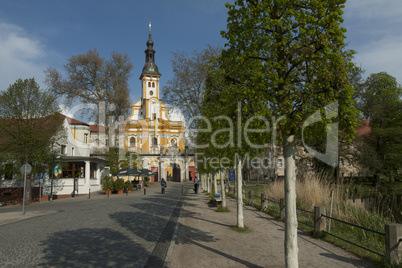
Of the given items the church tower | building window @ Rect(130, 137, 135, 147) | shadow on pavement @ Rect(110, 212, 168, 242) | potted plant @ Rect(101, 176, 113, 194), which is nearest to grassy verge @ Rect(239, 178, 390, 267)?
shadow on pavement @ Rect(110, 212, 168, 242)

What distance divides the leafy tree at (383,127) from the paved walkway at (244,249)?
27022 millimetres

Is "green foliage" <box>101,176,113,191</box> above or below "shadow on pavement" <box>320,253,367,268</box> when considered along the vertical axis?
below

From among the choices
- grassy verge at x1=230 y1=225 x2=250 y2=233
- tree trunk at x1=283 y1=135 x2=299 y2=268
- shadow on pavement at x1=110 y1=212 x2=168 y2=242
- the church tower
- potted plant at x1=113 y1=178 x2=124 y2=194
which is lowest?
potted plant at x1=113 y1=178 x2=124 y2=194

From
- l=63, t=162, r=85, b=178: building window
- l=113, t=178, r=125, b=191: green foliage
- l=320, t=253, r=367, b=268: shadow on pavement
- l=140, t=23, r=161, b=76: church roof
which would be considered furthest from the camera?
l=140, t=23, r=161, b=76: church roof

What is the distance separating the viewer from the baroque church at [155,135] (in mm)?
61062

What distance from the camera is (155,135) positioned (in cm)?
6606

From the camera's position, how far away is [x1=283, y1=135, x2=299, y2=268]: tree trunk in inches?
220

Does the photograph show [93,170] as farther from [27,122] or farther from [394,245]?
[394,245]

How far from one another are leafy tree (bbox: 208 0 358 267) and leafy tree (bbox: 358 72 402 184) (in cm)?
3018

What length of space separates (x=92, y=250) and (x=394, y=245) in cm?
701

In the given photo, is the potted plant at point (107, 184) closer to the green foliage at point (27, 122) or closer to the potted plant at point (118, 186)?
the potted plant at point (118, 186)

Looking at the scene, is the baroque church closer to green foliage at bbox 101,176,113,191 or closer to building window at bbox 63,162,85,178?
green foliage at bbox 101,176,113,191

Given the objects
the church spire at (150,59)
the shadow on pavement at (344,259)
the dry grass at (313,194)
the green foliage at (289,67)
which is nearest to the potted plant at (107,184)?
the dry grass at (313,194)

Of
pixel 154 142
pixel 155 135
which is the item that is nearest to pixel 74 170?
pixel 154 142
